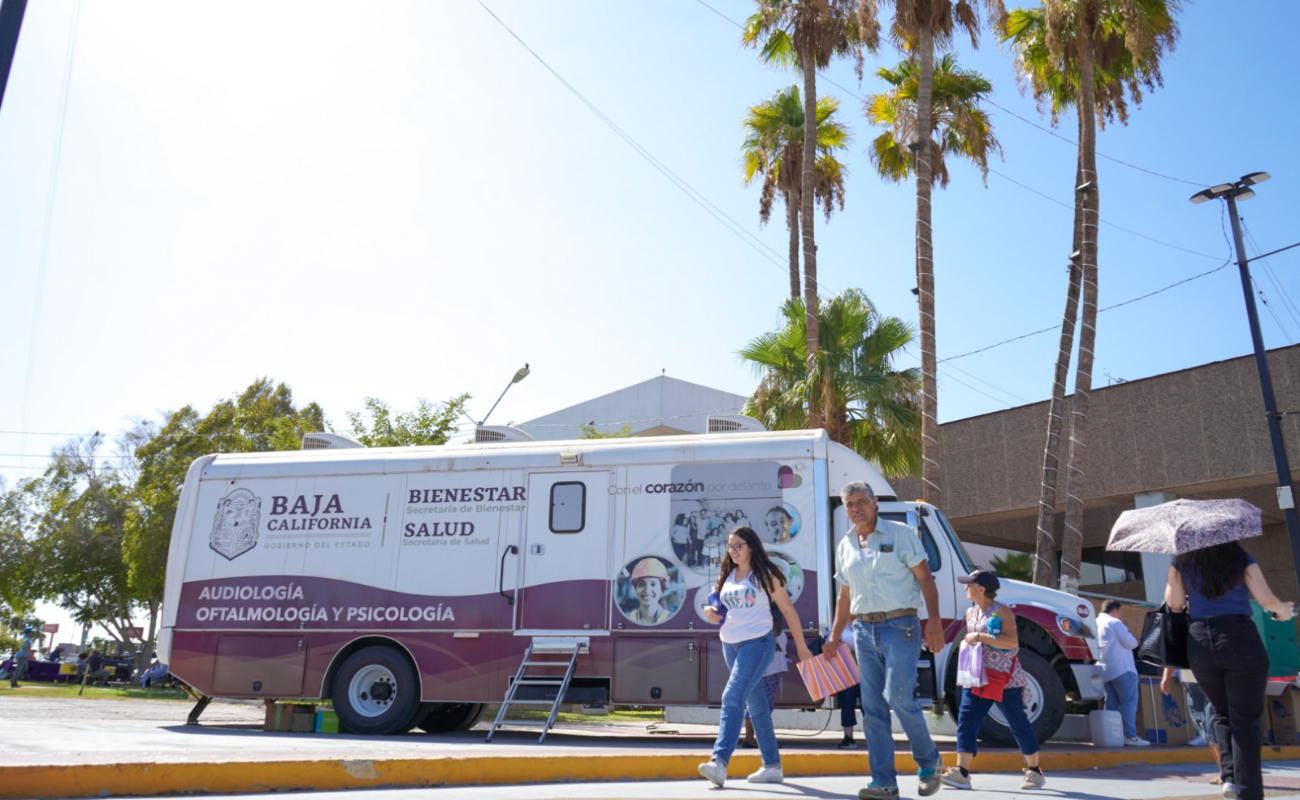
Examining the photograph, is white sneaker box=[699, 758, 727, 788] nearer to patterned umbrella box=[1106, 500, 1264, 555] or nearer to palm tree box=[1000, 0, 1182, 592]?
patterned umbrella box=[1106, 500, 1264, 555]

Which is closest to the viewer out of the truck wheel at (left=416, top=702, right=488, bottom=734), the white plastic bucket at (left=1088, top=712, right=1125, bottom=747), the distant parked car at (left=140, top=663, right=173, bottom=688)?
the white plastic bucket at (left=1088, top=712, right=1125, bottom=747)

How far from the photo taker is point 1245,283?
16750 millimetres

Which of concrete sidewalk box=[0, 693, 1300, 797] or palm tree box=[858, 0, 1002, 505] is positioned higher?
palm tree box=[858, 0, 1002, 505]

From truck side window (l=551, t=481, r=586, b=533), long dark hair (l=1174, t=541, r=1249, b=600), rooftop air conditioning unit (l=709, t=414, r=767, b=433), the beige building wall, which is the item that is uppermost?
the beige building wall

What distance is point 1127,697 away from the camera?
35.8 feet

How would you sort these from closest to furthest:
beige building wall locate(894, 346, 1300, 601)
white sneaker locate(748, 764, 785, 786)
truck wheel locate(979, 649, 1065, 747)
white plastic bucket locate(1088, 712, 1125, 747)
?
white sneaker locate(748, 764, 785, 786) < truck wheel locate(979, 649, 1065, 747) < white plastic bucket locate(1088, 712, 1125, 747) < beige building wall locate(894, 346, 1300, 601)

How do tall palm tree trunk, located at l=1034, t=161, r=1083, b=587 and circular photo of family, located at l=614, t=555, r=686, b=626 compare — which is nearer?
circular photo of family, located at l=614, t=555, r=686, b=626

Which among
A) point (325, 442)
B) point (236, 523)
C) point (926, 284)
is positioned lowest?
point (236, 523)

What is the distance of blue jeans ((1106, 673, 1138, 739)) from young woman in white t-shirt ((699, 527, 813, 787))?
20.6 feet

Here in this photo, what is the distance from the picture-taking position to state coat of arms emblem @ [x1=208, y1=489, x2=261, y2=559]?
11484 millimetres

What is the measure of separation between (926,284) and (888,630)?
41.0ft

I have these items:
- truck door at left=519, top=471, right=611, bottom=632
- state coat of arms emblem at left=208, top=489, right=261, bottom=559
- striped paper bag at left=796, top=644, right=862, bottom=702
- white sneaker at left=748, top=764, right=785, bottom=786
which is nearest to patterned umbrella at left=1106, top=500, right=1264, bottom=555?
striped paper bag at left=796, top=644, right=862, bottom=702

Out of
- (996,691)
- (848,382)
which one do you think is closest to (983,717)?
(996,691)

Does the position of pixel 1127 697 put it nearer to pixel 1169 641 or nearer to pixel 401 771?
pixel 1169 641
